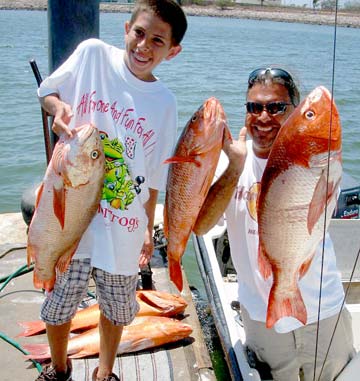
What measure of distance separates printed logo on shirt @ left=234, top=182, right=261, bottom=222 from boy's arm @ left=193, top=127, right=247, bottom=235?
0.51 metres

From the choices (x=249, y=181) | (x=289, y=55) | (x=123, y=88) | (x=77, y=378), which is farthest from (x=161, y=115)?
(x=289, y=55)

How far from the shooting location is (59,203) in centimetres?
262

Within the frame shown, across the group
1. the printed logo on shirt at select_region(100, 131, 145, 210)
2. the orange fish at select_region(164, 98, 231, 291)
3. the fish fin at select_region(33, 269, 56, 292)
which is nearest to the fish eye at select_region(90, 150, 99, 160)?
the printed logo on shirt at select_region(100, 131, 145, 210)

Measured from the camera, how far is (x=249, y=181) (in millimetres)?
2963

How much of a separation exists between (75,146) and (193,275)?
5.26 metres

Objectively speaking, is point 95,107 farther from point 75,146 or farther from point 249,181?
point 249,181

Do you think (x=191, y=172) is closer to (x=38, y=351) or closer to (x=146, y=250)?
(x=146, y=250)

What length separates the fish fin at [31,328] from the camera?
409 centimetres

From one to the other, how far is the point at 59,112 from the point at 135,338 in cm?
197

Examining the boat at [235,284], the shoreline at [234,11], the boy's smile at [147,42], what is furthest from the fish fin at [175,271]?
the shoreline at [234,11]

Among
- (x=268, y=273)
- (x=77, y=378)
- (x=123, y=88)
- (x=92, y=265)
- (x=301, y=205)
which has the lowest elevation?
(x=77, y=378)

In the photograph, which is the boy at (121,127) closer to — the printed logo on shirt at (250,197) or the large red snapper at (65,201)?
the large red snapper at (65,201)

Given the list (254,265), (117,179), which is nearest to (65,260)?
(117,179)

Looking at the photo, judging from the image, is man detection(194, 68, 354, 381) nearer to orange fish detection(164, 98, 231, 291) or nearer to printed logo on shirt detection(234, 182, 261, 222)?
printed logo on shirt detection(234, 182, 261, 222)
